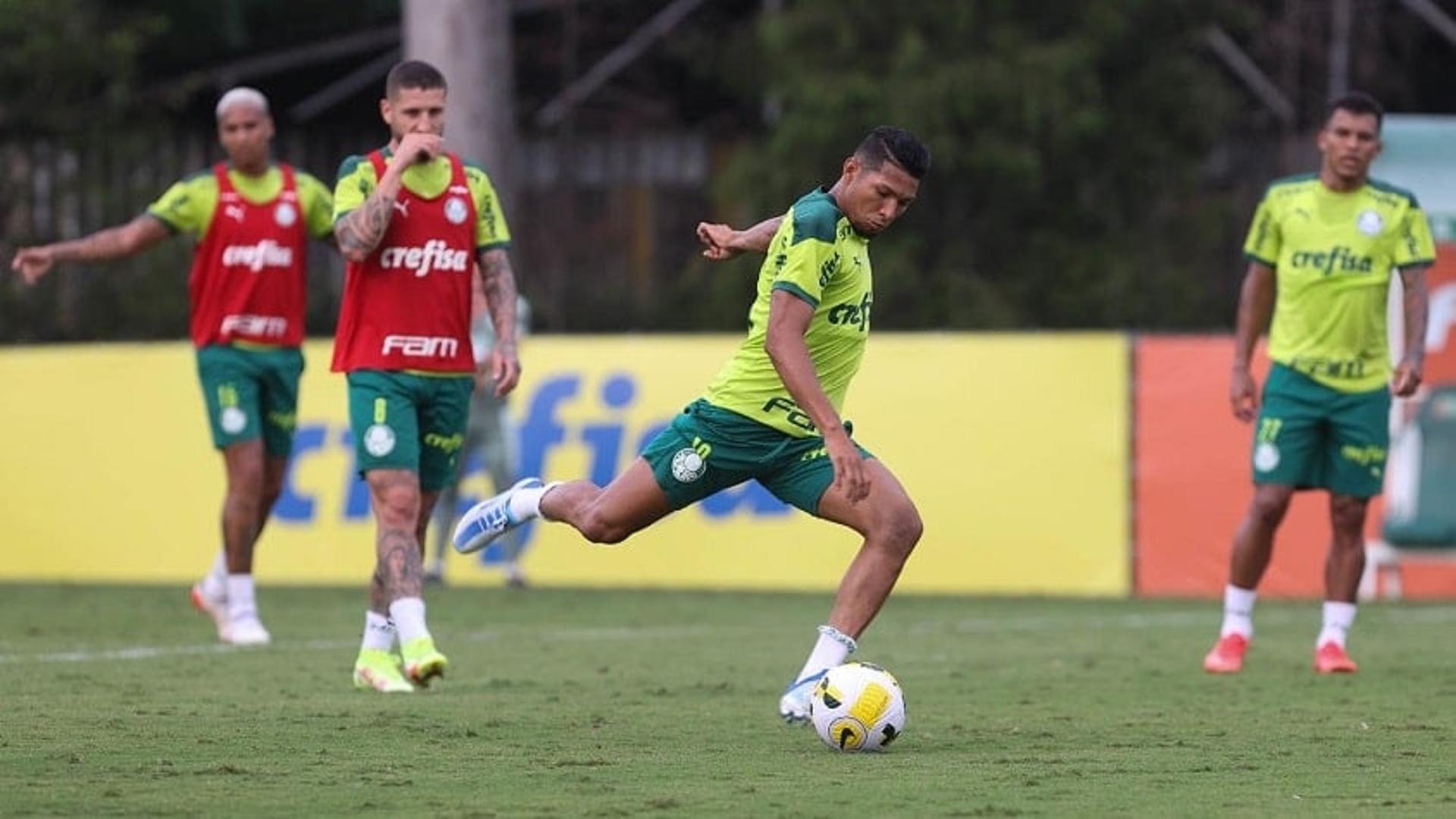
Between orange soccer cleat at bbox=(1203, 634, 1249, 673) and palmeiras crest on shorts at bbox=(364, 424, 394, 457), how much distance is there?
3.73m

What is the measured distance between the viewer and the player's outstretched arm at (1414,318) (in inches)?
465

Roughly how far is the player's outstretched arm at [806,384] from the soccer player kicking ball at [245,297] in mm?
4557

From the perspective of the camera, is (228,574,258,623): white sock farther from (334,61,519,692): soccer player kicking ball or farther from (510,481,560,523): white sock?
(510,481,560,523): white sock

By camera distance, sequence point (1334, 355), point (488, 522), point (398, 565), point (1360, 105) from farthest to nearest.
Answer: point (1334, 355)
point (1360, 105)
point (398, 565)
point (488, 522)

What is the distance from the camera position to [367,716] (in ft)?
31.1

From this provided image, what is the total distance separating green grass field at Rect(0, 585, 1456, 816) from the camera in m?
7.49

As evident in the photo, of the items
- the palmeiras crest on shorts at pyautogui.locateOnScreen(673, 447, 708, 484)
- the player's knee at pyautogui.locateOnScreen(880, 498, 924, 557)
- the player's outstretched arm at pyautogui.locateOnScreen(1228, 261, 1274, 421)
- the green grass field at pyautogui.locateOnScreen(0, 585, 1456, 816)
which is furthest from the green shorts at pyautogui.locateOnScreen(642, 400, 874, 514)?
the player's outstretched arm at pyautogui.locateOnScreen(1228, 261, 1274, 421)

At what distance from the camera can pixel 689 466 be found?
29.8 ft

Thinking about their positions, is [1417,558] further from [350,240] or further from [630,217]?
[630,217]

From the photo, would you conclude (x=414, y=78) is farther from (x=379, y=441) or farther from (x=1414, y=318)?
(x=1414, y=318)

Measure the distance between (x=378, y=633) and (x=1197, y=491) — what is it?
7944 millimetres

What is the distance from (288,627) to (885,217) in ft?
20.6

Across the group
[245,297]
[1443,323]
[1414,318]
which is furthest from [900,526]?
[1443,323]

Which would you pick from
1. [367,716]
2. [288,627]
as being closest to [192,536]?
[288,627]
